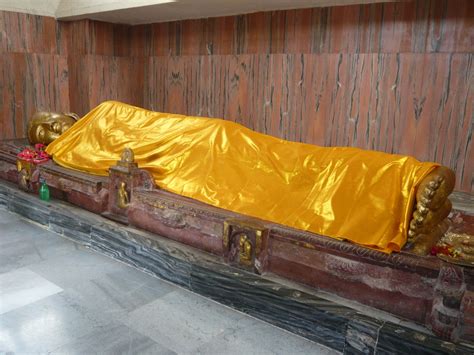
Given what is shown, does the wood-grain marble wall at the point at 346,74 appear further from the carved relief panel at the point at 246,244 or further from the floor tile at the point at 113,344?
the floor tile at the point at 113,344

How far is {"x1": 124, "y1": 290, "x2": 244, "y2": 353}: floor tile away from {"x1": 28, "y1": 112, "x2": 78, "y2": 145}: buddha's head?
7.22 ft

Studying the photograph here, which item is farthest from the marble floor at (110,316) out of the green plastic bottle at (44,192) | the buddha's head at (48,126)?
the buddha's head at (48,126)

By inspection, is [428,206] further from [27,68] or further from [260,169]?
[27,68]

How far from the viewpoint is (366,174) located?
211 centimetres

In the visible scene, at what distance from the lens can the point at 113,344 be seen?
186 centimetres

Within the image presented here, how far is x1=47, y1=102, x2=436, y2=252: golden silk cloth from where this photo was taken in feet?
6.41

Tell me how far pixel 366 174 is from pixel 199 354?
48.5 inches

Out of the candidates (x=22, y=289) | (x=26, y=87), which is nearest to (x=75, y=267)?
(x=22, y=289)

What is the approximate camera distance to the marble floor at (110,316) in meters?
1.86

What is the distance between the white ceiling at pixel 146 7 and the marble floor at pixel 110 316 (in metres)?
2.73

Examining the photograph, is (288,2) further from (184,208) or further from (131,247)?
(131,247)

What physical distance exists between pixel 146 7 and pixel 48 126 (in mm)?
1636

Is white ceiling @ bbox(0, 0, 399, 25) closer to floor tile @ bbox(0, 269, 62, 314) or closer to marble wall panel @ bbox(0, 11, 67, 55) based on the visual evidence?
marble wall panel @ bbox(0, 11, 67, 55)

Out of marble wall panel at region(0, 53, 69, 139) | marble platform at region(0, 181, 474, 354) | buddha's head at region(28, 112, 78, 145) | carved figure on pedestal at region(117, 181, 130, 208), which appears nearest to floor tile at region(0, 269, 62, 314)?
marble platform at region(0, 181, 474, 354)
